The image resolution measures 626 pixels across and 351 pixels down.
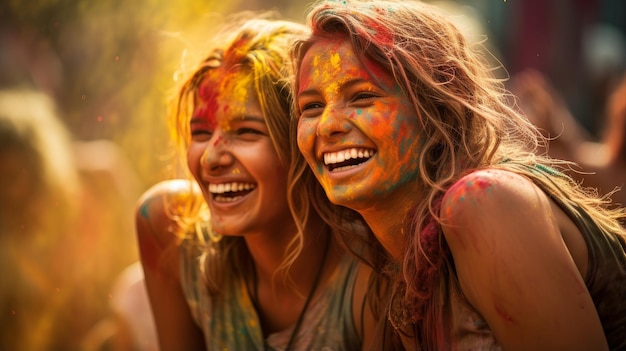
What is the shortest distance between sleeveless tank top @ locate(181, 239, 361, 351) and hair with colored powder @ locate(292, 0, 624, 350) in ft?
1.45

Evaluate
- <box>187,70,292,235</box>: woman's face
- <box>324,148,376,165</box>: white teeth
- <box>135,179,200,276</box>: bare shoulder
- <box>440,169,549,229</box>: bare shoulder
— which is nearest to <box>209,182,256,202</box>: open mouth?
<box>187,70,292,235</box>: woman's face

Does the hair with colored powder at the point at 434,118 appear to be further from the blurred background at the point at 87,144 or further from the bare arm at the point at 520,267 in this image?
the blurred background at the point at 87,144

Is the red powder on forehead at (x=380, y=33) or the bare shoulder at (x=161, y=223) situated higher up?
the red powder on forehead at (x=380, y=33)

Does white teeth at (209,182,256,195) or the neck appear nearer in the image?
the neck


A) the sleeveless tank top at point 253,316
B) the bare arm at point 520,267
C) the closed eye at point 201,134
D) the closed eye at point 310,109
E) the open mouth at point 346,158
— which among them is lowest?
the sleeveless tank top at point 253,316

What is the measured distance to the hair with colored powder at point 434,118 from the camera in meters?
2.07

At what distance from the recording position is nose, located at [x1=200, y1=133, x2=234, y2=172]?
8.39 feet

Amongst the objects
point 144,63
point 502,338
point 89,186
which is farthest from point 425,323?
point 144,63

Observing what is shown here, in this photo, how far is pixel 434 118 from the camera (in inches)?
84.3

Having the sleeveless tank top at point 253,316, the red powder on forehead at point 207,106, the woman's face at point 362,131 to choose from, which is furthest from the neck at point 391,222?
the red powder on forehead at point 207,106

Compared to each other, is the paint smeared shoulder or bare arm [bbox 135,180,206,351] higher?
the paint smeared shoulder

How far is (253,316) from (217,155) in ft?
1.85

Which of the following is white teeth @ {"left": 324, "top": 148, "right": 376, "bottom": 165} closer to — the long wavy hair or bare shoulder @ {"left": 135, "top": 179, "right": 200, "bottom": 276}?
the long wavy hair

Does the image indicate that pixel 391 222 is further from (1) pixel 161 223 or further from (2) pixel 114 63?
(2) pixel 114 63
